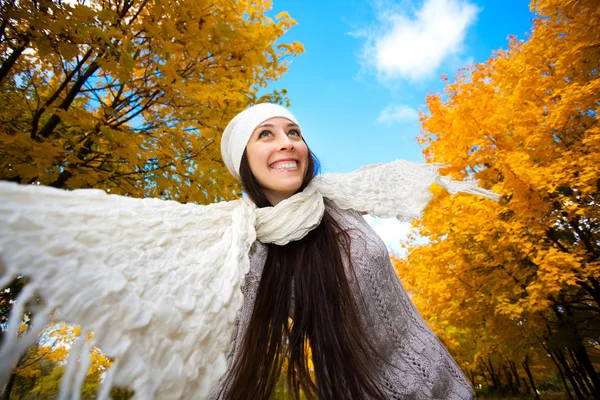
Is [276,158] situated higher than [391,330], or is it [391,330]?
[276,158]

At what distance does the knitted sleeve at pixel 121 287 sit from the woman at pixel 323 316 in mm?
320

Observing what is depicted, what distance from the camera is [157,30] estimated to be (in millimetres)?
2158

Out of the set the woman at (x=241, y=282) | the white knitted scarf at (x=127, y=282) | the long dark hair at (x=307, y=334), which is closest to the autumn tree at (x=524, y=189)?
the woman at (x=241, y=282)

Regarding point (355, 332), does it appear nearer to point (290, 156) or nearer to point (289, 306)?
point (289, 306)

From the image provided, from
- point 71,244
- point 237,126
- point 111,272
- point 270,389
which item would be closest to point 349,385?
point 270,389

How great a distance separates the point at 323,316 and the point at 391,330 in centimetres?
37

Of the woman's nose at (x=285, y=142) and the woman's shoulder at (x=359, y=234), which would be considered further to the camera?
the woman's nose at (x=285, y=142)

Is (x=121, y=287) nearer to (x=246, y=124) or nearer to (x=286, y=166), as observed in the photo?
(x=286, y=166)

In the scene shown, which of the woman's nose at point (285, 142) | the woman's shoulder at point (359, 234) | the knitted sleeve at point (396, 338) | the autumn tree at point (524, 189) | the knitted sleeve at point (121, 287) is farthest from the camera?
the autumn tree at point (524, 189)

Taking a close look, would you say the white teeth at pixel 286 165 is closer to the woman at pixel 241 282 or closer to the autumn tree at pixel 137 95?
the woman at pixel 241 282

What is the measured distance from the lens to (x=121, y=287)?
2.14ft

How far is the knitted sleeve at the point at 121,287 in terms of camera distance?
0.54 meters

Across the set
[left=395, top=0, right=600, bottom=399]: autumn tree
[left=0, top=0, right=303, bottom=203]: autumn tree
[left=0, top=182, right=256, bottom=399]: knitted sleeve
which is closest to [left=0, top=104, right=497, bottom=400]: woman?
[left=0, top=182, right=256, bottom=399]: knitted sleeve

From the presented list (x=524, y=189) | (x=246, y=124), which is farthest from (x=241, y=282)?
(x=524, y=189)
